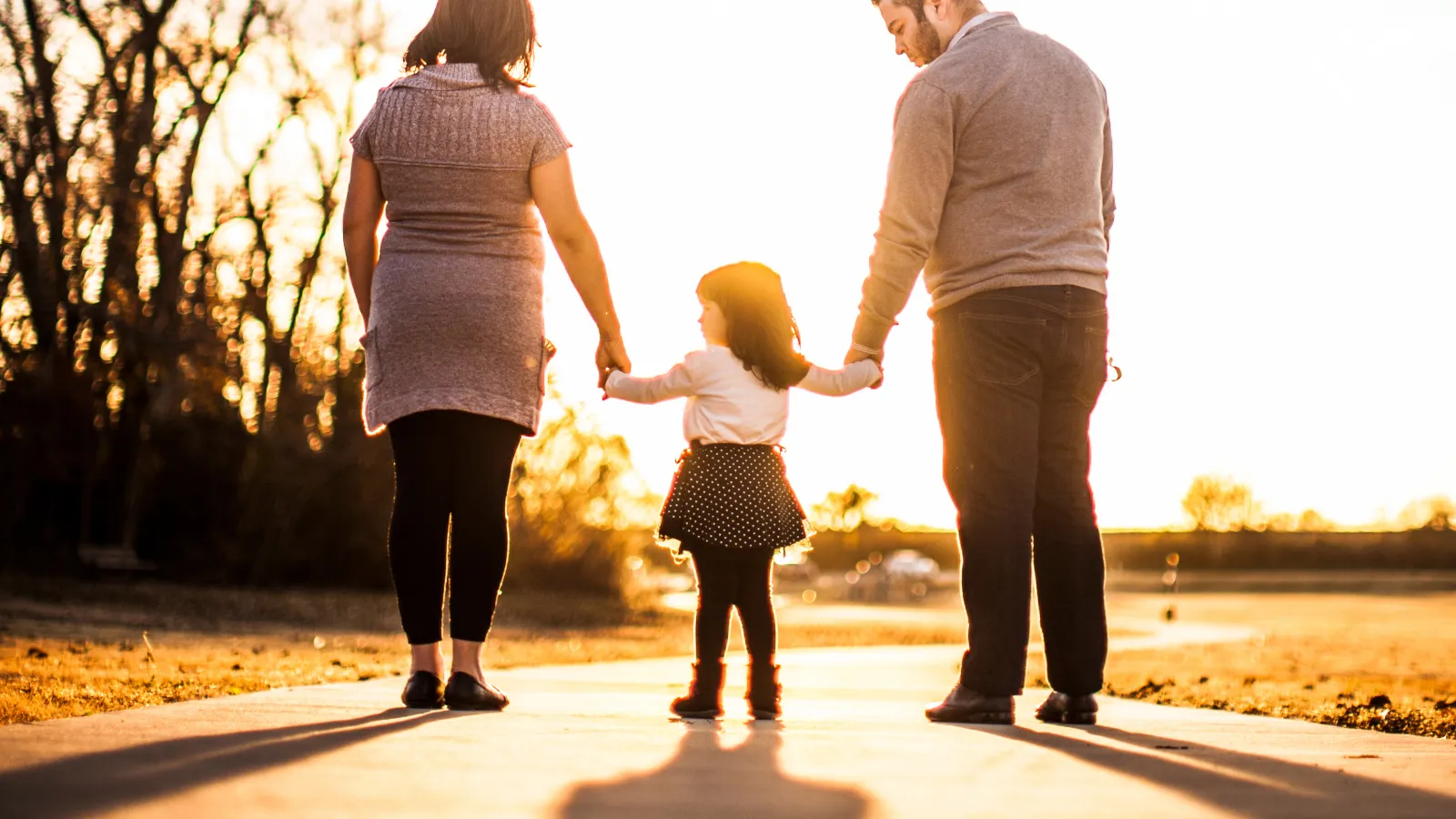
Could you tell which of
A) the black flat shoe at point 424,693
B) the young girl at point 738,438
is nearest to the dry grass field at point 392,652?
the black flat shoe at point 424,693

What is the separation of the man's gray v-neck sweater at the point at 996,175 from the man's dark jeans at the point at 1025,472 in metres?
0.10

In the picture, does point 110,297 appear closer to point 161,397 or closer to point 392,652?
point 161,397

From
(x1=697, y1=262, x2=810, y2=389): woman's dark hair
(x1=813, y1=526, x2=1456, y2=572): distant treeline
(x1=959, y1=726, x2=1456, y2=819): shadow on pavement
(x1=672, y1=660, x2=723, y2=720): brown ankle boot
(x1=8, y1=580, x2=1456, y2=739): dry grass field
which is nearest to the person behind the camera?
(x1=959, y1=726, x2=1456, y2=819): shadow on pavement

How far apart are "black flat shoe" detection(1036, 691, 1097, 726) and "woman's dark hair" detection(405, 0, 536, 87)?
2265mm

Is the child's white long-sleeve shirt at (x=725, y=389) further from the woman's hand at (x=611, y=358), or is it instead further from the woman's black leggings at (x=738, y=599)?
the woman's black leggings at (x=738, y=599)

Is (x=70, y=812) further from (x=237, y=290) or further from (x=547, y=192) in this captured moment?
(x=237, y=290)

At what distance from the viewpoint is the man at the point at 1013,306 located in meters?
4.12

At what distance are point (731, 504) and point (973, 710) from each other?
3.41ft

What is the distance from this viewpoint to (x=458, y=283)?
4.18 metres

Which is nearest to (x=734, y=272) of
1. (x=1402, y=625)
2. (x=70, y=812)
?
Answer: (x=70, y=812)

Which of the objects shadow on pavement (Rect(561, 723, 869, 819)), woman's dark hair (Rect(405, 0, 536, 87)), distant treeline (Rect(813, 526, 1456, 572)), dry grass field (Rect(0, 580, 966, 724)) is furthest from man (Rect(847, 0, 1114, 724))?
distant treeline (Rect(813, 526, 1456, 572))

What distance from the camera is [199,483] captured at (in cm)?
1775

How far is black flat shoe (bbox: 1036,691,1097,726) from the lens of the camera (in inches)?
160

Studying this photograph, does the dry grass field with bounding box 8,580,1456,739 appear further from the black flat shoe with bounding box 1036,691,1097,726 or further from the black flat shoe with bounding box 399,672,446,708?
the black flat shoe with bounding box 1036,691,1097,726
